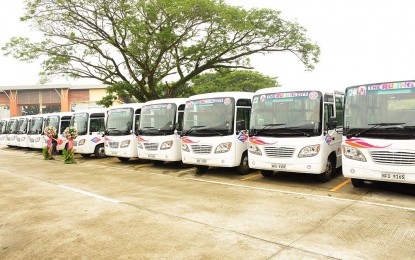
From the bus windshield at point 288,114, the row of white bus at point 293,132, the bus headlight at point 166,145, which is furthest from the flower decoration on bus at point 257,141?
the bus headlight at point 166,145

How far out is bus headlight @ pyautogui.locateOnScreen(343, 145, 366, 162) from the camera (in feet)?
23.8

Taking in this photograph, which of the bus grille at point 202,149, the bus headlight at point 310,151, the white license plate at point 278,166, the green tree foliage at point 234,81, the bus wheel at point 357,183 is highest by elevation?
the green tree foliage at point 234,81

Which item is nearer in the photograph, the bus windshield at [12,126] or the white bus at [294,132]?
the white bus at [294,132]

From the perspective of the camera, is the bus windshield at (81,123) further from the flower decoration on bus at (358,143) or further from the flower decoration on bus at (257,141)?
the flower decoration on bus at (358,143)

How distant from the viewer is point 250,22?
20547mm

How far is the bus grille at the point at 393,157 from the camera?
659cm

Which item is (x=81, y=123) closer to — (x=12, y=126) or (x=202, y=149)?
(x=202, y=149)

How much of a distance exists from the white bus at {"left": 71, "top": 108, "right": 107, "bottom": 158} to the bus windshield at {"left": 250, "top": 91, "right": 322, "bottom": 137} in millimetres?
9933

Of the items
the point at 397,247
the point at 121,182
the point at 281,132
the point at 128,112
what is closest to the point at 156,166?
the point at 128,112

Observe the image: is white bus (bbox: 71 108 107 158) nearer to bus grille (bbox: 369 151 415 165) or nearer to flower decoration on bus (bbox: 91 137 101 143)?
flower decoration on bus (bbox: 91 137 101 143)

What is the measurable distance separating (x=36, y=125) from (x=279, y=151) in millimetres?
19038

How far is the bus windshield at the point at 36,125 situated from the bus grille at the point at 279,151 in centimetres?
1797

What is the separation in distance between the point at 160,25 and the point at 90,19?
4.92 metres

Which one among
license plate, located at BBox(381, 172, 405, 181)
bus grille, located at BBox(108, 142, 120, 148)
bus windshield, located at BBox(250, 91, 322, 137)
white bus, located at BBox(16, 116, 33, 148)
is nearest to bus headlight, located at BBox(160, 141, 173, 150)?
bus grille, located at BBox(108, 142, 120, 148)
